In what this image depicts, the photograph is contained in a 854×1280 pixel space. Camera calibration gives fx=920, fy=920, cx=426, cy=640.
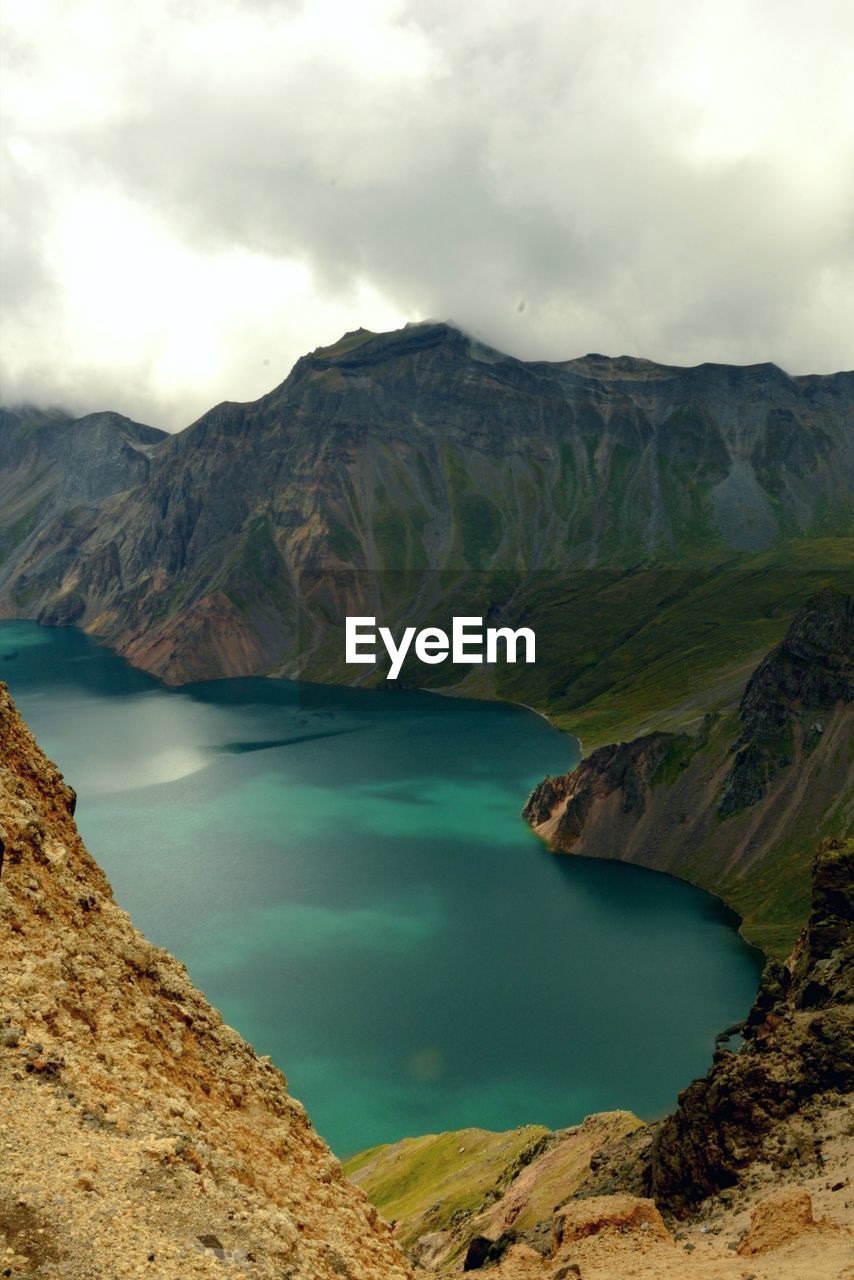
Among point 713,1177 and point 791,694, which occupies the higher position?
point 791,694

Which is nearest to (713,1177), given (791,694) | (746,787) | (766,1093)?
(766,1093)

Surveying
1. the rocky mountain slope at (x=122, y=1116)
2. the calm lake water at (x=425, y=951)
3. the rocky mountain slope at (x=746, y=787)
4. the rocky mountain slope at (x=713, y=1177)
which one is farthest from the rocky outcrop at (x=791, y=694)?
the rocky mountain slope at (x=122, y=1116)

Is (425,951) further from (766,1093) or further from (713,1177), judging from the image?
(713,1177)

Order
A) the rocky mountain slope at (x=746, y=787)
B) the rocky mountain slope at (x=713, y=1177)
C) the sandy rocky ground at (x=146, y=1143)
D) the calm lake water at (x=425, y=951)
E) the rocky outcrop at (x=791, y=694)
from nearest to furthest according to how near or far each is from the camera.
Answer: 1. the sandy rocky ground at (x=146, y=1143)
2. the rocky mountain slope at (x=713, y=1177)
3. the calm lake water at (x=425, y=951)
4. the rocky mountain slope at (x=746, y=787)
5. the rocky outcrop at (x=791, y=694)

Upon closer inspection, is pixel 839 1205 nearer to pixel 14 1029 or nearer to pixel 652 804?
pixel 14 1029

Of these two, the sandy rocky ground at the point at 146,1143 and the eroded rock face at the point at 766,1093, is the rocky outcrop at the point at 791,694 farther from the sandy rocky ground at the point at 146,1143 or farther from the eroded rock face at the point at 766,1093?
the sandy rocky ground at the point at 146,1143

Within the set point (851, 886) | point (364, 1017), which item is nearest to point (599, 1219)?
point (851, 886)

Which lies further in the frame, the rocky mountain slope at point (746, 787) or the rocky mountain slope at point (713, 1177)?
the rocky mountain slope at point (746, 787)
